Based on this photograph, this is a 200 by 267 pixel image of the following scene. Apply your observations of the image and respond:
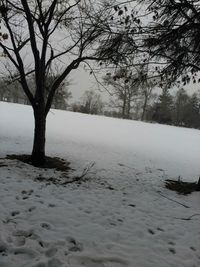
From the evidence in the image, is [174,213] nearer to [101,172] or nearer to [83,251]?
[83,251]

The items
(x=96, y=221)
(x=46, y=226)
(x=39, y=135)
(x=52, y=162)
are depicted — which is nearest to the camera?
(x=46, y=226)

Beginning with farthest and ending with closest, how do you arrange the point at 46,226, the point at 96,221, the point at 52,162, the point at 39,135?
the point at 52,162 → the point at 39,135 → the point at 96,221 → the point at 46,226

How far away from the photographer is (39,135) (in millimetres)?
9828

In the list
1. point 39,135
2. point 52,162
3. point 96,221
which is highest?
point 39,135

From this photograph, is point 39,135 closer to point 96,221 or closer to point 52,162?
point 52,162

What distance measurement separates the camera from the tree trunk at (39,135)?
9.64 metres

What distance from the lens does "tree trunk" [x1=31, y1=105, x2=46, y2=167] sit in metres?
9.64

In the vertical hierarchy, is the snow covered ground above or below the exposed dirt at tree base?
below

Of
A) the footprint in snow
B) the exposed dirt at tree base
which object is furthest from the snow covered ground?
the exposed dirt at tree base

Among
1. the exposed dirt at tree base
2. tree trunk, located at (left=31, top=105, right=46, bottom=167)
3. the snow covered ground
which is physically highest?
tree trunk, located at (left=31, top=105, right=46, bottom=167)

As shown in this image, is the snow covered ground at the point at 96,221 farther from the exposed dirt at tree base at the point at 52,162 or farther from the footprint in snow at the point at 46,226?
the exposed dirt at tree base at the point at 52,162

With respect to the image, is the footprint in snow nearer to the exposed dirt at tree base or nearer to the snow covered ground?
the snow covered ground

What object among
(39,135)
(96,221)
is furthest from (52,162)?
(96,221)

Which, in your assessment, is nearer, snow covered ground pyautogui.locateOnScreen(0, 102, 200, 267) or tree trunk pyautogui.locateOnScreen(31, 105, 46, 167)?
snow covered ground pyautogui.locateOnScreen(0, 102, 200, 267)
